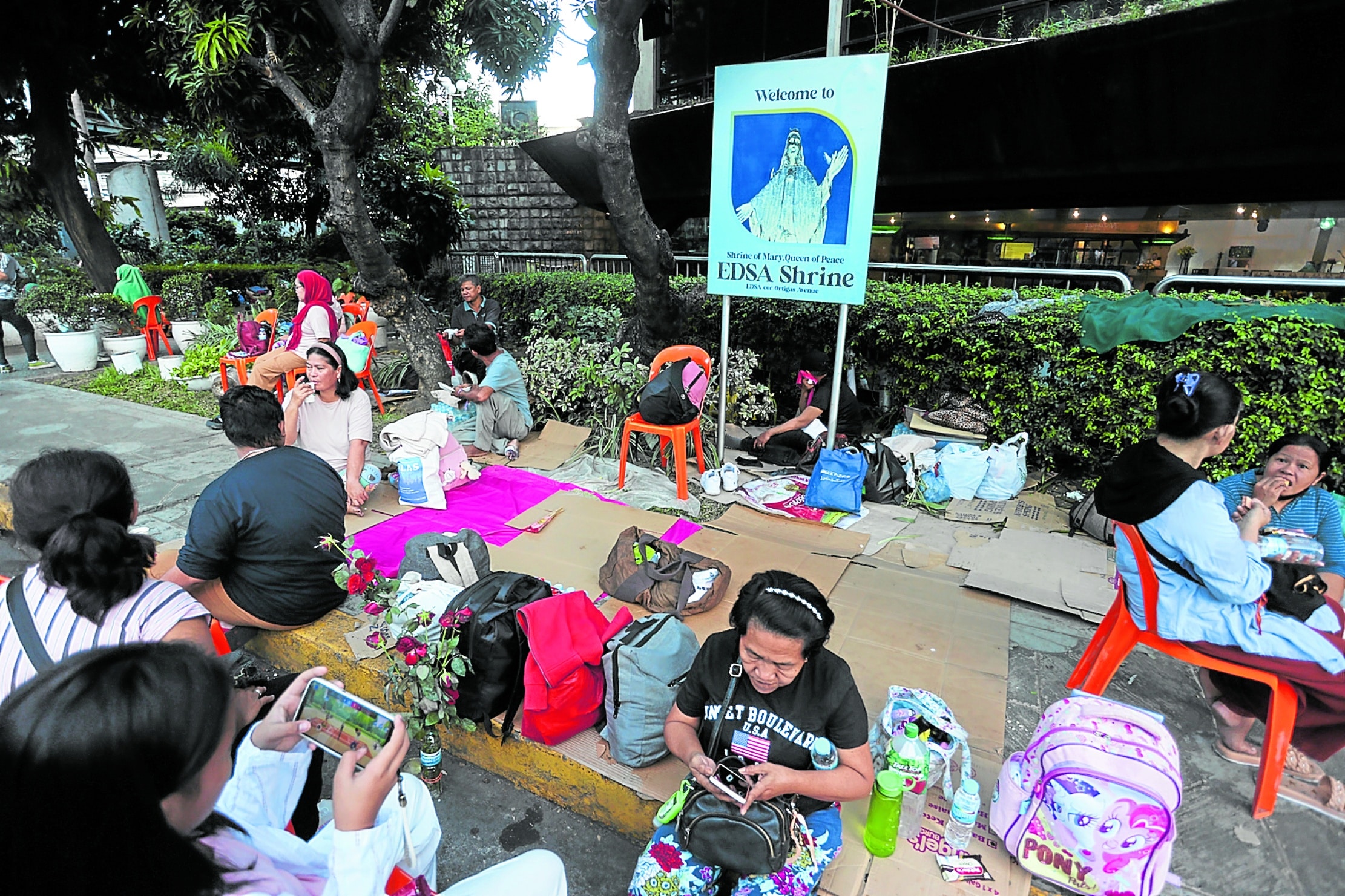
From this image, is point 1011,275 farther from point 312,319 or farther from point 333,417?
point 312,319

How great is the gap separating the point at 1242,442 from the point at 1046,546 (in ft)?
4.99

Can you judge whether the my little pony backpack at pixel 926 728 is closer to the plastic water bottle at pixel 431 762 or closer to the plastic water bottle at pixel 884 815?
→ the plastic water bottle at pixel 884 815

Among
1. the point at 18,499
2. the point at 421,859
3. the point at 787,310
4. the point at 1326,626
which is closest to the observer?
the point at 421,859

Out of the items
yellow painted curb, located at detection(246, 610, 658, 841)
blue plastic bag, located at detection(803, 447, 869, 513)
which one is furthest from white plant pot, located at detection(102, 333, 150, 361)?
blue plastic bag, located at detection(803, 447, 869, 513)

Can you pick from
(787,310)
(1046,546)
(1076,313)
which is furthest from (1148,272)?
(1046,546)

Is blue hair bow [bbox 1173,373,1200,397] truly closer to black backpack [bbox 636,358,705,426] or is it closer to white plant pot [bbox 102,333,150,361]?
black backpack [bbox 636,358,705,426]

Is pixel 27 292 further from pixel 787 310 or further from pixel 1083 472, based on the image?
pixel 1083 472

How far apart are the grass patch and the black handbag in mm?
7541

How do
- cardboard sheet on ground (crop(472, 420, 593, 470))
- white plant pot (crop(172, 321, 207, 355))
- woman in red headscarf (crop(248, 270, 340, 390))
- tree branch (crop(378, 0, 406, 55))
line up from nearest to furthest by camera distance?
cardboard sheet on ground (crop(472, 420, 593, 470))
tree branch (crop(378, 0, 406, 55))
woman in red headscarf (crop(248, 270, 340, 390))
white plant pot (crop(172, 321, 207, 355))

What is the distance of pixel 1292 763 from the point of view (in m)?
2.50

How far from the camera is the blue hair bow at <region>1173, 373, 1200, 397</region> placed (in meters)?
2.26

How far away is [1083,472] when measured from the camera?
496 cm

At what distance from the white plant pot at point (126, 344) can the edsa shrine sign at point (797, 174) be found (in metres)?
8.47

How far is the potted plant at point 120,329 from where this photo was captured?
867 cm
